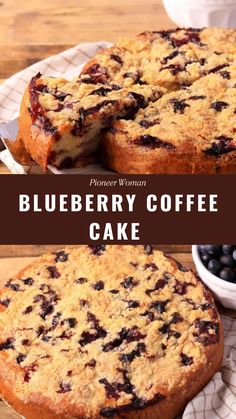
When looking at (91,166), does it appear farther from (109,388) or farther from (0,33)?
(0,33)

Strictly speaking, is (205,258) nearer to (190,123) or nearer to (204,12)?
(190,123)

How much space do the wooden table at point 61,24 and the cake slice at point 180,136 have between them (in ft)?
3.96

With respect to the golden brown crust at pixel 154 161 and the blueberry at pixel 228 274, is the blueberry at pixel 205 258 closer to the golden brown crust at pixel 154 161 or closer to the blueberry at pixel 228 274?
the blueberry at pixel 228 274

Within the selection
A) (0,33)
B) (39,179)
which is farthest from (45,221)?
(0,33)

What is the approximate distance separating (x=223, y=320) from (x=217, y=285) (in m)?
0.11

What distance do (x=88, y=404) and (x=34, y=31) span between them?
189 cm

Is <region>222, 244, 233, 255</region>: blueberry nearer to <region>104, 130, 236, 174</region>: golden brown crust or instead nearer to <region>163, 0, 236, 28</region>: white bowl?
<region>104, 130, 236, 174</region>: golden brown crust

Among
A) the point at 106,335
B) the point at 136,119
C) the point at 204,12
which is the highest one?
the point at 136,119

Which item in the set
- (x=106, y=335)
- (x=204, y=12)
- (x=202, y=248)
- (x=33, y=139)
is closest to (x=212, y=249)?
(x=202, y=248)

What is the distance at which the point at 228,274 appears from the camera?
2531mm

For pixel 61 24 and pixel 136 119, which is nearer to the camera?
pixel 136 119

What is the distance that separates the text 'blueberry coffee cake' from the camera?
2.18m

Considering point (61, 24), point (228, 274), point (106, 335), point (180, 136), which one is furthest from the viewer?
point (61, 24)

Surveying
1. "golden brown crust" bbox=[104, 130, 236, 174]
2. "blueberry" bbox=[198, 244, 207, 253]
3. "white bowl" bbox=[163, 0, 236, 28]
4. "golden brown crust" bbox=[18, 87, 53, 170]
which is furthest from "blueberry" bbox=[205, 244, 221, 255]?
"white bowl" bbox=[163, 0, 236, 28]
